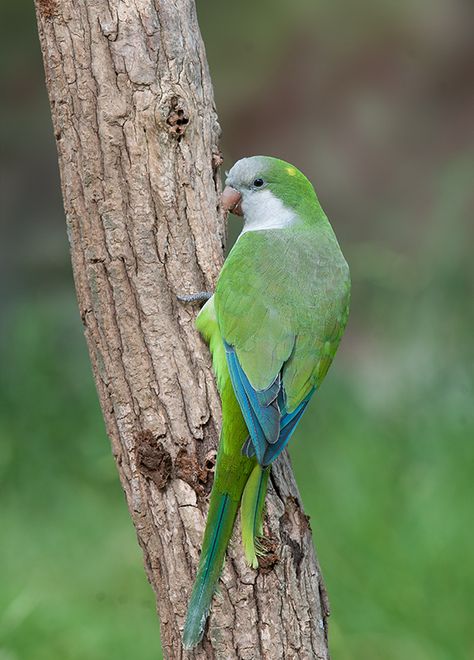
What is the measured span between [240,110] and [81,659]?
139 inches

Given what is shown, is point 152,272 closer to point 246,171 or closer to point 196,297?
point 196,297

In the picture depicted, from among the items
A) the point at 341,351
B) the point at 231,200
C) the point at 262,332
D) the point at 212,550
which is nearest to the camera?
the point at 212,550

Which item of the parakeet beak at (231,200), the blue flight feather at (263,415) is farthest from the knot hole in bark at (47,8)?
the blue flight feather at (263,415)

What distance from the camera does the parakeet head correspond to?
2570mm

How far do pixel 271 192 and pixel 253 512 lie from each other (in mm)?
903

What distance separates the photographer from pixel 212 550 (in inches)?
85.3

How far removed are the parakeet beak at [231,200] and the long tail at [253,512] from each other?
72cm

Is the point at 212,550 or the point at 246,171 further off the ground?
the point at 246,171

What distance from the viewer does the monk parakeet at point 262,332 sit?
2176 millimetres

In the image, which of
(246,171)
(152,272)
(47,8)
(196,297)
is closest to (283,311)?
(196,297)

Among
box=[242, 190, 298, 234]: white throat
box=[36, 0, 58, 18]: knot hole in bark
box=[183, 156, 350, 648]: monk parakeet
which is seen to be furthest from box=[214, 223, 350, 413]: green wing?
box=[36, 0, 58, 18]: knot hole in bark

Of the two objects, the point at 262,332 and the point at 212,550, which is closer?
the point at 212,550

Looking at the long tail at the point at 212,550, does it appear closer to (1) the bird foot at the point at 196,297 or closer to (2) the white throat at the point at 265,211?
(1) the bird foot at the point at 196,297

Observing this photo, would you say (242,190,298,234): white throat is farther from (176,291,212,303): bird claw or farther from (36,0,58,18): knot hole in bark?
(36,0,58,18): knot hole in bark
